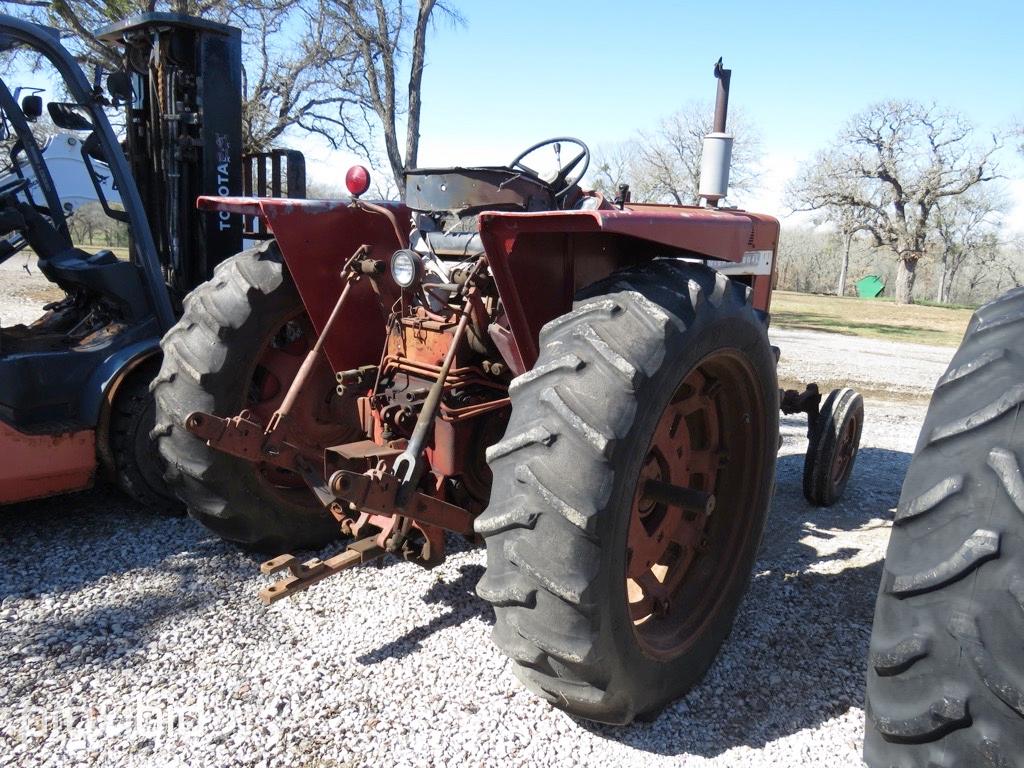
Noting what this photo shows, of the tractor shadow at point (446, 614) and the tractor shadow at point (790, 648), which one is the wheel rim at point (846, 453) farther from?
the tractor shadow at point (446, 614)

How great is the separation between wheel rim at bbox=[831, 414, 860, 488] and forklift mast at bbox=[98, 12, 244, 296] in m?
4.10

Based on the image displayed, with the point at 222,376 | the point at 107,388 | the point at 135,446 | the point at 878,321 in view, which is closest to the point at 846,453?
the point at 222,376

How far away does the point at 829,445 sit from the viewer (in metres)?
4.61

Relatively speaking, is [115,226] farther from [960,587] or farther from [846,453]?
[960,587]

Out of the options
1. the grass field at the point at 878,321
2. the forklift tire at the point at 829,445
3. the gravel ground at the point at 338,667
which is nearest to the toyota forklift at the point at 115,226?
the gravel ground at the point at 338,667

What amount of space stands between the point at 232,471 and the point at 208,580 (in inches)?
20.8

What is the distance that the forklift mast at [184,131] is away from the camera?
496 cm

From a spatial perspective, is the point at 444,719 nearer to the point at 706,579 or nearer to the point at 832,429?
the point at 706,579

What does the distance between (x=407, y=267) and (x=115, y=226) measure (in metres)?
3.38

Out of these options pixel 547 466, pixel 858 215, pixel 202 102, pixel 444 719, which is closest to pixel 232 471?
pixel 444 719

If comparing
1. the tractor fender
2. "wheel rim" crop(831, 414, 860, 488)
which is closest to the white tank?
"wheel rim" crop(831, 414, 860, 488)

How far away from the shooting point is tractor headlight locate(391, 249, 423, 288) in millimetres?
2809

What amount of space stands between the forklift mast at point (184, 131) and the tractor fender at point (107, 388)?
992mm

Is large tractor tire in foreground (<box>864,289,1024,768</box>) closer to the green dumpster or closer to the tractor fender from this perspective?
the tractor fender
